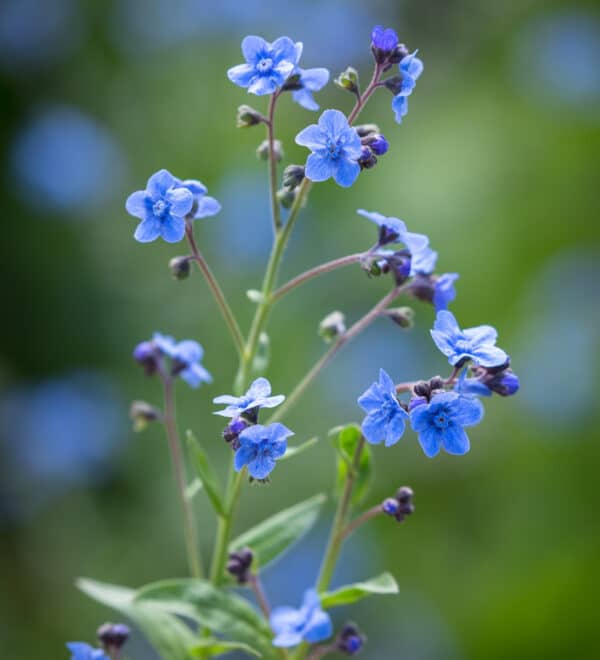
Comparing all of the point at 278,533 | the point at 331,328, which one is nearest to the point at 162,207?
the point at 331,328

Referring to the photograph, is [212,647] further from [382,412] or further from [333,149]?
[333,149]

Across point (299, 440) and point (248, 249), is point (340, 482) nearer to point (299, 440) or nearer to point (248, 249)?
point (299, 440)

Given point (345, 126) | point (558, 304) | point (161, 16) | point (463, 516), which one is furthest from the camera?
point (161, 16)

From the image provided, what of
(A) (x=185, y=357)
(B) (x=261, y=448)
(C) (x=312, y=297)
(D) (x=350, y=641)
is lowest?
(D) (x=350, y=641)

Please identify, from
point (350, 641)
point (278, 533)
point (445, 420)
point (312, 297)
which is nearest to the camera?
point (445, 420)

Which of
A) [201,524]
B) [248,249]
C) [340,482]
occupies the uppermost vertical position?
[248,249]

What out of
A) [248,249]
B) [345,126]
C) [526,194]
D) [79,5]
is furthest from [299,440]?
[79,5]

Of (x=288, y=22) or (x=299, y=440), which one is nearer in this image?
(x=299, y=440)
